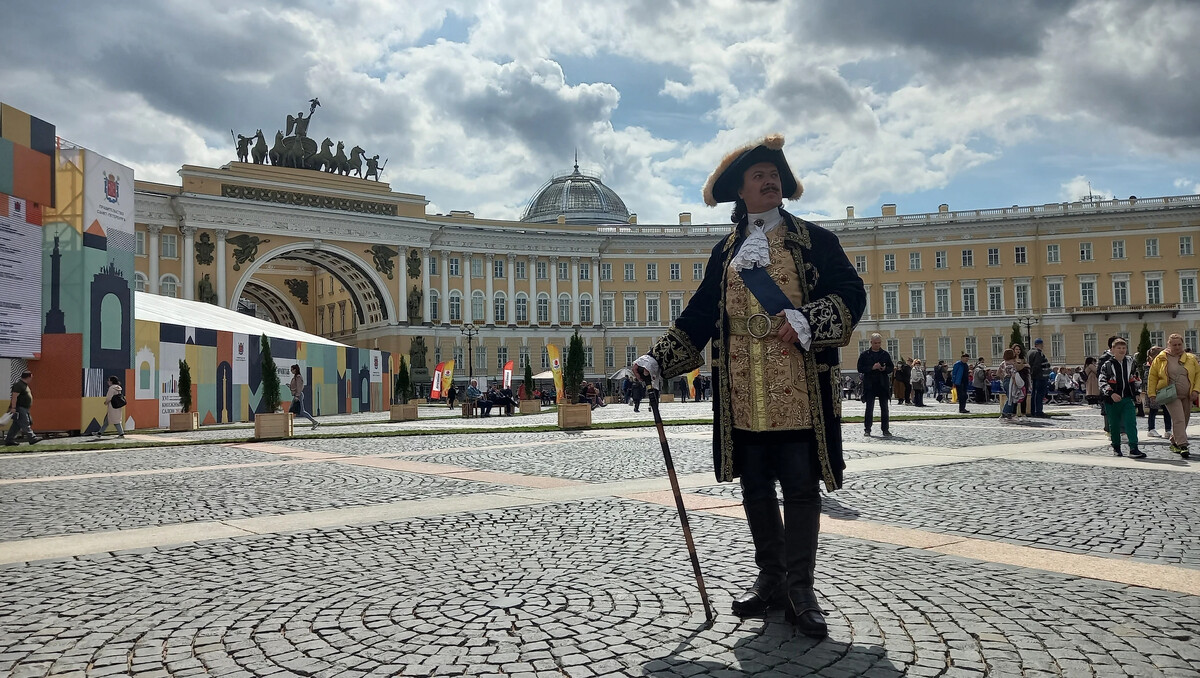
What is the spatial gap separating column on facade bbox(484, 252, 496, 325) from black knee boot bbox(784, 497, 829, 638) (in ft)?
195

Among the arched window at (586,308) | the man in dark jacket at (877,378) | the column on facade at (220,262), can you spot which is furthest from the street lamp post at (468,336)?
the man in dark jacket at (877,378)

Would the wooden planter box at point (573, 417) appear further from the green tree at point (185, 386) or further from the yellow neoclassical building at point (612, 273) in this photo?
the yellow neoclassical building at point (612, 273)

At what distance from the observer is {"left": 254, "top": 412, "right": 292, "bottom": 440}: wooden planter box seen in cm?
1770

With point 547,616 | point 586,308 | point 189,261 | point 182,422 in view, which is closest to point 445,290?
point 586,308

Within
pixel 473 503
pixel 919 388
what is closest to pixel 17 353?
pixel 473 503

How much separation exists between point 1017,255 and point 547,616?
67.5m

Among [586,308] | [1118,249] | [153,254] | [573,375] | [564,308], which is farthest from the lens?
[586,308]

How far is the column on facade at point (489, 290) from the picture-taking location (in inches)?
2470

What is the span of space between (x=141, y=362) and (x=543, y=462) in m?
15.8

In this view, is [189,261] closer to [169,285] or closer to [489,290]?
[169,285]

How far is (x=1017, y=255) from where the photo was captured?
63781mm

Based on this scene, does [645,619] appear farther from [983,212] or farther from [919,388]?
[983,212]

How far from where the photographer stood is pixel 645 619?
375cm

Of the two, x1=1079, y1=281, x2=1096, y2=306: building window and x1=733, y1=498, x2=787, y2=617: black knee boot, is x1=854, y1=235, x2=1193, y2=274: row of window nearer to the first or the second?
x1=1079, y1=281, x2=1096, y2=306: building window
